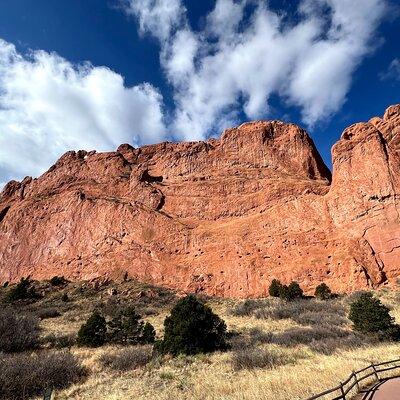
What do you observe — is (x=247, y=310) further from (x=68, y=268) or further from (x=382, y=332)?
(x=68, y=268)

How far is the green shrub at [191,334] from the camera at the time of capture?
54.6 feet

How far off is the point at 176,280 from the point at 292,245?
14987mm

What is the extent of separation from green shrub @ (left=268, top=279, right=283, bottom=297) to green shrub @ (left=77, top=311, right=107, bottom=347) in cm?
1904

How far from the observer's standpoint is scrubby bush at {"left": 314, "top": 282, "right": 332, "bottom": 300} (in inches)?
1256

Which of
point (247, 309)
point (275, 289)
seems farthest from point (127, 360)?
point (275, 289)

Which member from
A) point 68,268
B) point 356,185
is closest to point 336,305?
point 356,185

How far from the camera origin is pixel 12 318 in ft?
61.1

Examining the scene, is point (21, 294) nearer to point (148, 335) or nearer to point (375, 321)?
point (148, 335)

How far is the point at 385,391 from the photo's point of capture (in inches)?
358

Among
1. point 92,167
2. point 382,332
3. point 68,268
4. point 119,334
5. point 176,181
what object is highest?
point 92,167

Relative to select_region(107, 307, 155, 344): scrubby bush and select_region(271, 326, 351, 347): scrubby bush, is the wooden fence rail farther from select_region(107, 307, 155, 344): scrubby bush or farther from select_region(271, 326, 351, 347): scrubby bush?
select_region(107, 307, 155, 344): scrubby bush

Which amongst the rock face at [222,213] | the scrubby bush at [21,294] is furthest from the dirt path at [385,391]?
the scrubby bush at [21,294]

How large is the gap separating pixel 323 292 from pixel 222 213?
23.4m

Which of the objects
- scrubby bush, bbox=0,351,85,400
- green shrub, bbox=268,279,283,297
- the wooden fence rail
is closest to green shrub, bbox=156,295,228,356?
scrubby bush, bbox=0,351,85,400
